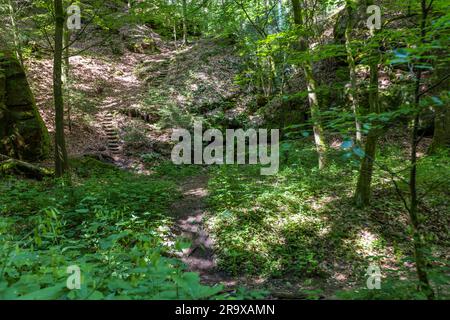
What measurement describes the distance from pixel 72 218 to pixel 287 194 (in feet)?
16.3

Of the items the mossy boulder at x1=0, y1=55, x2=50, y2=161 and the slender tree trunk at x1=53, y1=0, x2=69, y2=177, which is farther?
the mossy boulder at x1=0, y1=55, x2=50, y2=161

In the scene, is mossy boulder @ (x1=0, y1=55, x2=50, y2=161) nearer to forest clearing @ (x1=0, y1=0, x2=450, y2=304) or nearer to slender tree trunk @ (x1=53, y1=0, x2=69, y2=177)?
forest clearing @ (x1=0, y1=0, x2=450, y2=304)

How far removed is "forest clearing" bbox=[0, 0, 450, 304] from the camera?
8.55 feet

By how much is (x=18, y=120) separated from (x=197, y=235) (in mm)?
8445

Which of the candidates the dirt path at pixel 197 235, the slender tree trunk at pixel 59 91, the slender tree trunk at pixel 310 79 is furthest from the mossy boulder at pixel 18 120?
the slender tree trunk at pixel 310 79

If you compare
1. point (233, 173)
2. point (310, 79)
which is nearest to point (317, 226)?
point (233, 173)

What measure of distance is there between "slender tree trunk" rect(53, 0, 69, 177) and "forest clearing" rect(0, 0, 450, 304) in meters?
0.05

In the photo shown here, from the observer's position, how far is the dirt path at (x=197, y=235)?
5.80m

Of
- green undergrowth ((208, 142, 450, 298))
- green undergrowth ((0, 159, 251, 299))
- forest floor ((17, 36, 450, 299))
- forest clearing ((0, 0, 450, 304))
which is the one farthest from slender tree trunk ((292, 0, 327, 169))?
green undergrowth ((0, 159, 251, 299))

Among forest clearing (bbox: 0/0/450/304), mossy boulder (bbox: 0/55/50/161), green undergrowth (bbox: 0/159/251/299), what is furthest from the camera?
mossy boulder (bbox: 0/55/50/161)

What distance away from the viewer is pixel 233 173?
10.3 metres

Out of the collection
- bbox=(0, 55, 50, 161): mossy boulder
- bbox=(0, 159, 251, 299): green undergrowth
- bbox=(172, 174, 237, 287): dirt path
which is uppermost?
bbox=(0, 55, 50, 161): mossy boulder
